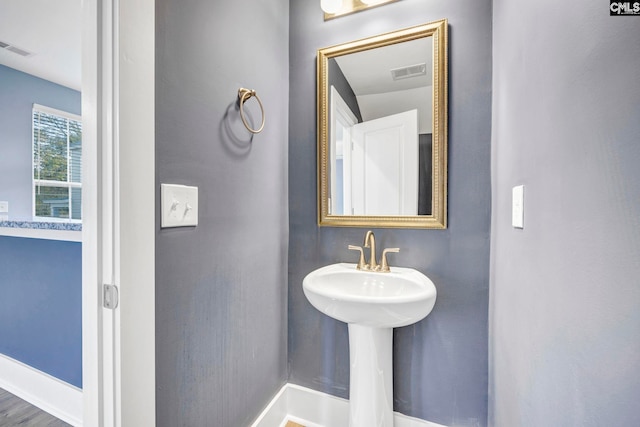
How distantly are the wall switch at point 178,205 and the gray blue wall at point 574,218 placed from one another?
3.09ft

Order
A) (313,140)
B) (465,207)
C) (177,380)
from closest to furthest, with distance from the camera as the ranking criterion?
(177,380)
(465,207)
(313,140)

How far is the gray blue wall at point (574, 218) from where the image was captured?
0.37 meters

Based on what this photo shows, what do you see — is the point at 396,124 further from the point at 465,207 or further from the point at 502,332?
the point at 502,332

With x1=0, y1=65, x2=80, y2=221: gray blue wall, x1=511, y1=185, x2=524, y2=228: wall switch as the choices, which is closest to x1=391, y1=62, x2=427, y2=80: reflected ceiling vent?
x1=511, y1=185, x2=524, y2=228: wall switch

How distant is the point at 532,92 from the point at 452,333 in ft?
3.14

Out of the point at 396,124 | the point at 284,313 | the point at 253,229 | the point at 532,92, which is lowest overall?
the point at 284,313

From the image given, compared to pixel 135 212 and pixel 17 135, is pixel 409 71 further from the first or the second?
pixel 17 135

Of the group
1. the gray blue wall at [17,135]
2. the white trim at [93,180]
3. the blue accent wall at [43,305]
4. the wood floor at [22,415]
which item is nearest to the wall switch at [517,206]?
the white trim at [93,180]

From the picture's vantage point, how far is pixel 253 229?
3.93 feet

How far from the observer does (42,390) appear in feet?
4.96

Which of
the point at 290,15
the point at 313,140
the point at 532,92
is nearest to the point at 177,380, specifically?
the point at 313,140

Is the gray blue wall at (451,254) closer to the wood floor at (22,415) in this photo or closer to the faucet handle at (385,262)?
the faucet handle at (385,262)

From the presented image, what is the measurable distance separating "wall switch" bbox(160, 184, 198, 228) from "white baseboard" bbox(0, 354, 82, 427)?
4.32 feet

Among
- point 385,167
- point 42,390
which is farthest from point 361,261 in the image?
point 42,390
